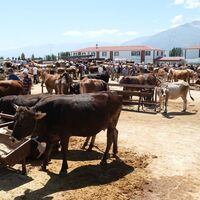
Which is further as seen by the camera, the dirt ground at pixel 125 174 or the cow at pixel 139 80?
the cow at pixel 139 80

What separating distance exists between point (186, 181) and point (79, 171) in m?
2.25

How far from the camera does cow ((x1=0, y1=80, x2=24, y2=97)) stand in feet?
44.4

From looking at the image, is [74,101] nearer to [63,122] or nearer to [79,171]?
[63,122]

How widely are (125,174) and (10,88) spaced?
7.41 metres

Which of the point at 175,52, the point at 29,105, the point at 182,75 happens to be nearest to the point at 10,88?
the point at 29,105

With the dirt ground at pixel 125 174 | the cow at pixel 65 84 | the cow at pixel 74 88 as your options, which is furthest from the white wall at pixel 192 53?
the dirt ground at pixel 125 174

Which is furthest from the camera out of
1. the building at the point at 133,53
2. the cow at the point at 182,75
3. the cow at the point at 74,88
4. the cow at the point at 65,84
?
the building at the point at 133,53

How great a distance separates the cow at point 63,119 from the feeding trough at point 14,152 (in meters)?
0.28

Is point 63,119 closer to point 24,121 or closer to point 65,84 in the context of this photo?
point 24,121

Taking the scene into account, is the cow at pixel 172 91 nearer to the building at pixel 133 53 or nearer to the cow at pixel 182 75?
the cow at pixel 182 75

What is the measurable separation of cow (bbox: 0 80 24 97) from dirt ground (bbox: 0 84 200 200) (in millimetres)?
4085

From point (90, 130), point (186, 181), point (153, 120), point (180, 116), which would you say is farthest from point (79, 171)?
point (180, 116)

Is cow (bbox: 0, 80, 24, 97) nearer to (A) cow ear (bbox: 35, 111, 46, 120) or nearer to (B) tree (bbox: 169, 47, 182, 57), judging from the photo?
(A) cow ear (bbox: 35, 111, 46, 120)

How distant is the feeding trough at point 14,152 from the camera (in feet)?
23.3
